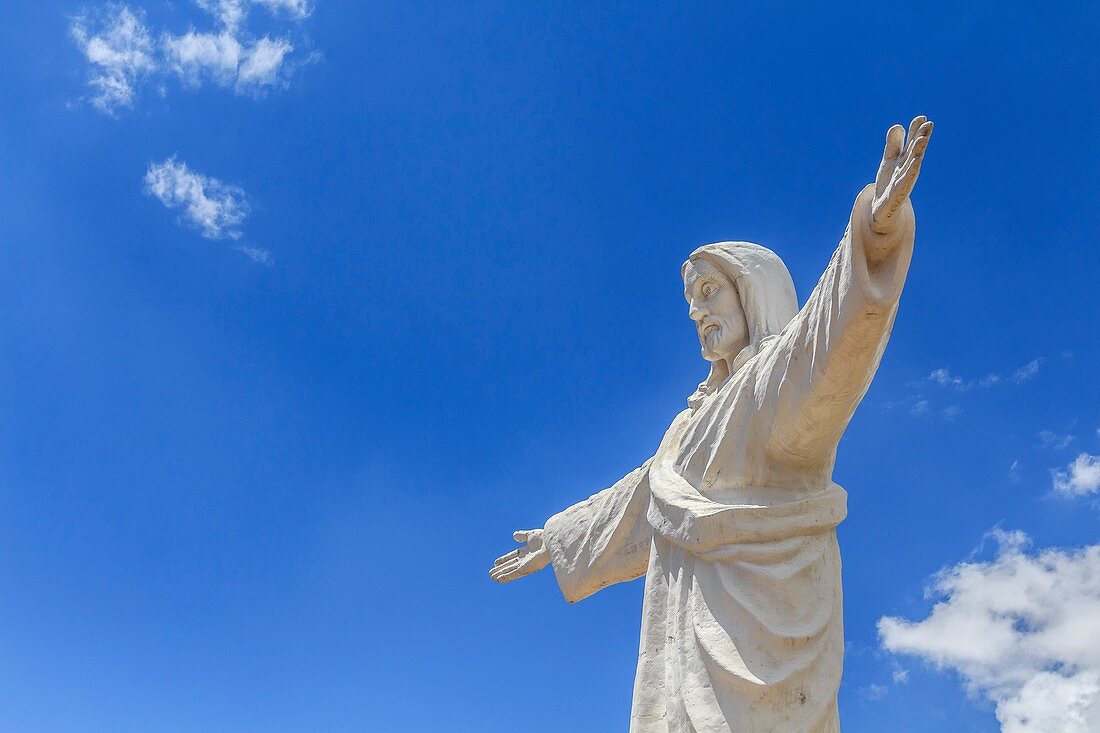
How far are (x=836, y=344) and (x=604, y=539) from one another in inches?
100

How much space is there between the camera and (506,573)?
331 inches

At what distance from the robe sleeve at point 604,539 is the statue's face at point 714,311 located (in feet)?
3.20

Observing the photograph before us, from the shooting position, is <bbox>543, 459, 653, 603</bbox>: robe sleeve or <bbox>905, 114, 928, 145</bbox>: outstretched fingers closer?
<bbox>905, 114, 928, 145</bbox>: outstretched fingers

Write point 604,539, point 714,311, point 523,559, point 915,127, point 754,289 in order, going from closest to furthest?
point 915,127 < point 754,289 < point 714,311 < point 604,539 < point 523,559

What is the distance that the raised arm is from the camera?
546 cm

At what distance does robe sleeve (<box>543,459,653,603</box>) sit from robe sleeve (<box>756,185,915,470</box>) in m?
1.38

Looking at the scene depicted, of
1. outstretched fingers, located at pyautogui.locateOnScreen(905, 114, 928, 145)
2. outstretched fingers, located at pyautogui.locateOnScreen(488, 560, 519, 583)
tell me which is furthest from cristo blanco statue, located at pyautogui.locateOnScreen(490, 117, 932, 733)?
outstretched fingers, located at pyautogui.locateOnScreen(488, 560, 519, 583)

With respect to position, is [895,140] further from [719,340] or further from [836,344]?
[719,340]

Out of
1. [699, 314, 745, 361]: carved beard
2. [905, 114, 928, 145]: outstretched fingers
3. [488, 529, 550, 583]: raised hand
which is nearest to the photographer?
[905, 114, 928, 145]: outstretched fingers

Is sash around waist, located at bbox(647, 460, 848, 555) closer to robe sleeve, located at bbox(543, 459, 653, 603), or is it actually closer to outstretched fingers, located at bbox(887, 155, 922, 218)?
robe sleeve, located at bbox(543, 459, 653, 603)

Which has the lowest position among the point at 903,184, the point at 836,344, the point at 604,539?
the point at 836,344

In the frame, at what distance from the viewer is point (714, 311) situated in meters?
7.48

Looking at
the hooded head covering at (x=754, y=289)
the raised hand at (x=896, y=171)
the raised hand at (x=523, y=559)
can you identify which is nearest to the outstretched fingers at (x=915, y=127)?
the raised hand at (x=896, y=171)

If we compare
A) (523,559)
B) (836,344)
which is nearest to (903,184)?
(836,344)
